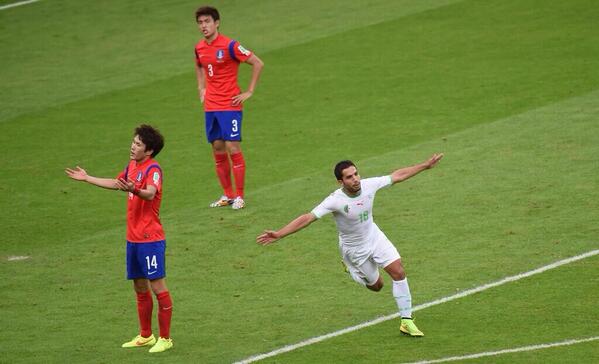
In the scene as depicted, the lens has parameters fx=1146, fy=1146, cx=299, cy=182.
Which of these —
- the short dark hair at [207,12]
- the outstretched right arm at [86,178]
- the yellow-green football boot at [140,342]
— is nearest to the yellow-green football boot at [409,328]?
the yellow-green football boot at [140,342]

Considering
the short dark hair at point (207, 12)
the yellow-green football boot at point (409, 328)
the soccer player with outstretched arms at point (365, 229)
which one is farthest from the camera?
the short dark hair at point (207, 12)

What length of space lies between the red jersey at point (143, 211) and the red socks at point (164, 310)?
2.04ft

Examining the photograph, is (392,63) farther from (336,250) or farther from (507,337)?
(507,337)

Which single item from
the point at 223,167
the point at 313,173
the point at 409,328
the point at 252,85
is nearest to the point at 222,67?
the point at 252,85

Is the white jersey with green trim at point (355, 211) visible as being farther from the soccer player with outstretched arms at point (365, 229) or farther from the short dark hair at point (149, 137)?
the short dark hair at point (149, 137)

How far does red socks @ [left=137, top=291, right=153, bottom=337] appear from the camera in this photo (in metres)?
12.3

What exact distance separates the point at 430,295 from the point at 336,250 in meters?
2.14

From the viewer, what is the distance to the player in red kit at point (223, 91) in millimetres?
17078

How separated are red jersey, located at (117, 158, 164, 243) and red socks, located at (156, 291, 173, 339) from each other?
24.5 inches

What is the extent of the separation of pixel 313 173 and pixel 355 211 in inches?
265

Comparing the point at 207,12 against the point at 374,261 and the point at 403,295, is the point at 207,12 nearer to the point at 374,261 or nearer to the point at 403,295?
the point at 374,261

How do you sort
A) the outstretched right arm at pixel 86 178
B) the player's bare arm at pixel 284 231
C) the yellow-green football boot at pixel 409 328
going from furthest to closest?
the yellow-green football boot at pixel 409 328
the player's bare arm at pixel 284 231
the outstretched right arm at pixel 86 178

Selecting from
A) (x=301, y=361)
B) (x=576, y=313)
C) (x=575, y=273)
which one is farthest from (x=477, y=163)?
(x=301, y=361)

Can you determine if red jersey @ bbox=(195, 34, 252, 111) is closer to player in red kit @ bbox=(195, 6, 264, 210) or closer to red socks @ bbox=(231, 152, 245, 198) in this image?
player in red kit @ bbox=(195, 6, 264, 210)
